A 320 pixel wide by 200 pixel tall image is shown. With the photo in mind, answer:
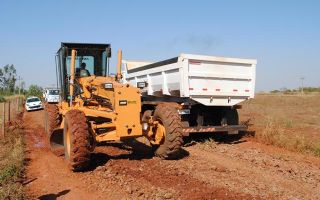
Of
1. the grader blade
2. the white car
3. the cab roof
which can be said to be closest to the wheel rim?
the grader blade

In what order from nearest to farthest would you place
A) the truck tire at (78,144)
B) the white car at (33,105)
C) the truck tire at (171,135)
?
the truck tire at (78,144) < the truck tire at (171,135) < the white car at (33,105)

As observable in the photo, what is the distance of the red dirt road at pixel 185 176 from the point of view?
6.59m

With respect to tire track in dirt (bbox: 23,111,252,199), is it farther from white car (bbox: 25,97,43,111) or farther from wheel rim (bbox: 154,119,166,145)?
white car (bbox: 25,97,43,111)

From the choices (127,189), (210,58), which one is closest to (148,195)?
(127,189)

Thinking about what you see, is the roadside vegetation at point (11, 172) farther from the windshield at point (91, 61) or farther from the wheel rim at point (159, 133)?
the wheel rim at point (159, 133)

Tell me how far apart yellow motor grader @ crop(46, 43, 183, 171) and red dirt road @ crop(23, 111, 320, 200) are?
491mm

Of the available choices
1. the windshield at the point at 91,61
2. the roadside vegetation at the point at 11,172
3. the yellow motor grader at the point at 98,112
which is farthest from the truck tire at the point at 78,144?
the windshield at the point at 91,61

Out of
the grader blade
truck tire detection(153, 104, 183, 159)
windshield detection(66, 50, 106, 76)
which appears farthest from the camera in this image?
windshield detection(66, 50, 106, 76)

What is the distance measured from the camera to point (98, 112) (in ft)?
29.8

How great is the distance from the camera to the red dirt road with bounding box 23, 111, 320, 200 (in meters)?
6.59

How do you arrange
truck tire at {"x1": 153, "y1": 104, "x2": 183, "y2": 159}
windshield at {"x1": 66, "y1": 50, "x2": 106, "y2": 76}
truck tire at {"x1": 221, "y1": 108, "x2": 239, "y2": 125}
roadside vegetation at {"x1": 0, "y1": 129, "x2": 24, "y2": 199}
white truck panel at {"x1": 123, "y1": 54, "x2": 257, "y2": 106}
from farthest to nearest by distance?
1. truck tire at {"x1": 221, "y1": 108, "x2": 239, "y2": 125}
2. white truck panel at {"x1": 123, "y1": 54, "x2": 257, "y2": 106}
3. windshield at {"x1": 66, "y1": 50, "x2": 106, "y2": 76}
4. truck tire at {"x1": 153, "y1": 104, "x2": 183, "y2": 159}
5. roadside vegetation at {"x1": 0, "y1": 129, "x2": 24, "y2": 199}

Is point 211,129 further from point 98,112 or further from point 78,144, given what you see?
point 78,144

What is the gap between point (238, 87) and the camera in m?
12.0

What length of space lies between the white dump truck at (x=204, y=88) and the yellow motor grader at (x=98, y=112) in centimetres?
115
